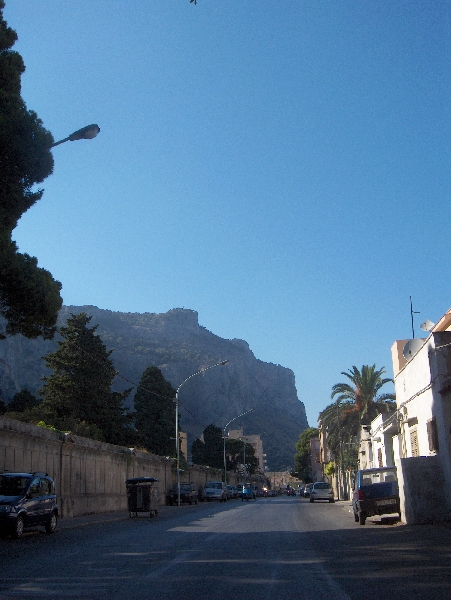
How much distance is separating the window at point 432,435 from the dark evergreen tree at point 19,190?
42.3 ft

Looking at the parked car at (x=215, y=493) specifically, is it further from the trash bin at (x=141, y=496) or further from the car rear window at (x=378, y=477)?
the car rear window at (x=378, y=477)

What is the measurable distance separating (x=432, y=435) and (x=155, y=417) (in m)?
47.8

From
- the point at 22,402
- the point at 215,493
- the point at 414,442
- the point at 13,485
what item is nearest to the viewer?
the point at 13,485

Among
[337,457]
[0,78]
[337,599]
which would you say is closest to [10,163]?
[0,78]

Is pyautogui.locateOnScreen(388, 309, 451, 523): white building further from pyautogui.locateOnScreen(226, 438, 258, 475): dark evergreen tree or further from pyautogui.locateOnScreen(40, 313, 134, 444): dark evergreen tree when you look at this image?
pyautogui.locateOnScreen(226, 438, 258, 475): dark evergreen tree

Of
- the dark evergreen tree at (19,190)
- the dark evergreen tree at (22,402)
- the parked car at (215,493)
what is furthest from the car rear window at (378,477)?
the dark evergreen tree at (22,402)

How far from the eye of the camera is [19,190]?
1692 cm

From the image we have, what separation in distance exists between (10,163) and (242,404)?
174 metres

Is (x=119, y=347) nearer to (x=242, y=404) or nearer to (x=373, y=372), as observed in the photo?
(x=242, y=404)

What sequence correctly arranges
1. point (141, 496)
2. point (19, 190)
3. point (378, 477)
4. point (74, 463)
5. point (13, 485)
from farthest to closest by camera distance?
point (74, 463), point (141, 496), point (378, 477), point (13, 485), point (19, 190)

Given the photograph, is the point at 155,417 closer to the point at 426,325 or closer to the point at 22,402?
the point at 22,402

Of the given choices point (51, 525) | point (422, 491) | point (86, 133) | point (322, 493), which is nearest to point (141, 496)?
point (51, 525)

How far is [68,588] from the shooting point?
8266 mm

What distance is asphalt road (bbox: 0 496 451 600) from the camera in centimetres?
794
